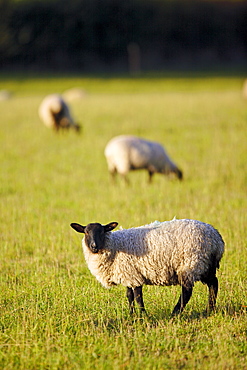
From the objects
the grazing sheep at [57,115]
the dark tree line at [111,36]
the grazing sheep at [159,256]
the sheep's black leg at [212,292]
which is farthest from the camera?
the dark tree line at [111,36]

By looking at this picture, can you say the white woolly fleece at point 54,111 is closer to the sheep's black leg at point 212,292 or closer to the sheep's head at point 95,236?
the sheep's head at point 95,236

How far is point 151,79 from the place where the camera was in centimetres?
4769

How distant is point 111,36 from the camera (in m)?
67.1

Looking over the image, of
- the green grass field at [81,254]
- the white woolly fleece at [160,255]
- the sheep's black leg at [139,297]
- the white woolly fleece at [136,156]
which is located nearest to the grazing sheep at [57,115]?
the green grass field at [81,254]

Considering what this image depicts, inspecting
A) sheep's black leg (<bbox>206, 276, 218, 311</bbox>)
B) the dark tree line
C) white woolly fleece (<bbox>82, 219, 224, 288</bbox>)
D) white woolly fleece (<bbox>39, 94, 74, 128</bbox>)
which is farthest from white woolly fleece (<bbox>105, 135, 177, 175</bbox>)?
the dark tree line

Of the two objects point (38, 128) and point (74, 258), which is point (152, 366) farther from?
point (38, 128)

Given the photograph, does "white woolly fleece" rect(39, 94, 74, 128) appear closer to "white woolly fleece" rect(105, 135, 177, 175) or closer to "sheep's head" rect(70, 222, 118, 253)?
"white woolly fleece" rect(105, 135, 177, 175)

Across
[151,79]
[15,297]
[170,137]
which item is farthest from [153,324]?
[151,79]

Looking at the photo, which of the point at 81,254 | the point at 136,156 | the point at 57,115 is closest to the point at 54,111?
the point at 57,115

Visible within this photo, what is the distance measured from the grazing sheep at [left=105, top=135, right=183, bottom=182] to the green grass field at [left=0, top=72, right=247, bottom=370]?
35 cm

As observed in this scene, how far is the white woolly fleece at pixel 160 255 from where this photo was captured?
4.95 meters

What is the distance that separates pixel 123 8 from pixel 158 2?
392 inches

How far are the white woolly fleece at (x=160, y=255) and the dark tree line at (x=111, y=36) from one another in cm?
5577

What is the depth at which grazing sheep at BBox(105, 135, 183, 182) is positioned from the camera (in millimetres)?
11258
